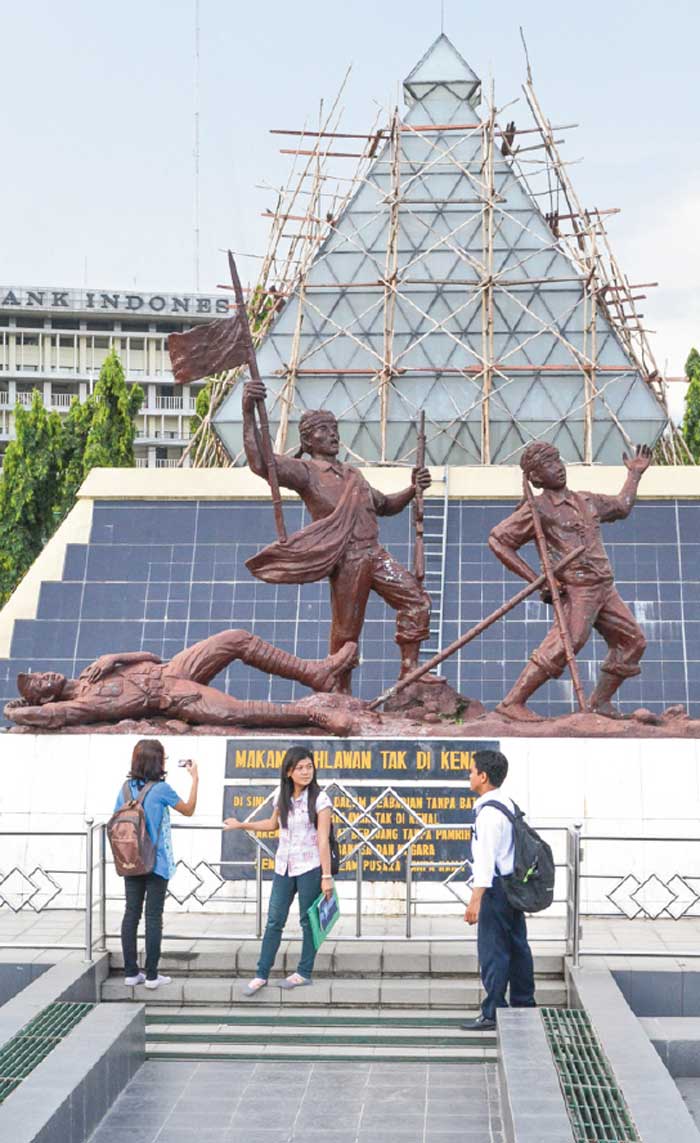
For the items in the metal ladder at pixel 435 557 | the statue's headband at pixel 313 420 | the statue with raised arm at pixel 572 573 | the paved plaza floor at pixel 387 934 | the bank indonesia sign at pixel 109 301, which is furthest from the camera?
the bank indonesia sign at pixel 109 301

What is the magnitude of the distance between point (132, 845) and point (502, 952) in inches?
78.0

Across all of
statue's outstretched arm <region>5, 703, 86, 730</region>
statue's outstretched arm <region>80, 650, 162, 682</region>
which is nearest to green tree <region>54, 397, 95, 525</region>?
statue's outstretched arm <region>80, 650, 162, 682</region>

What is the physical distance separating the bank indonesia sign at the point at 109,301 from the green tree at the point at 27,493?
40370 mm

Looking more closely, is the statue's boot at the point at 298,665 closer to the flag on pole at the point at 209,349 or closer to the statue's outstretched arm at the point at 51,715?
the statue's outstretched arm at the point at 51,715

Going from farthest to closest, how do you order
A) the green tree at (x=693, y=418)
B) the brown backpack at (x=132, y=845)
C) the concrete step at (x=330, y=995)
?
the green tree at (x=693, y=418) < the concrete step at (x=330, y=995) < the brown backpack at (x=132, y=845)

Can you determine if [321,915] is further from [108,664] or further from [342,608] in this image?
[342,608]

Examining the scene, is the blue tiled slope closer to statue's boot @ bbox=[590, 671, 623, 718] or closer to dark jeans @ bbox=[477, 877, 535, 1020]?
statue's boot @ bbox=[590, 671, 623, 718]

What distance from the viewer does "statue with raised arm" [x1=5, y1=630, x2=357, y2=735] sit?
39.1ft

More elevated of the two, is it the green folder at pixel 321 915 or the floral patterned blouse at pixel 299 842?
the floral patterned blouse at pixel 299 842

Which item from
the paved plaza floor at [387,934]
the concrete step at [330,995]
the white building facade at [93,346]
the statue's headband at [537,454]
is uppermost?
the white building facade at [93,346]

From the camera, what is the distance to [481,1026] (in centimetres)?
842

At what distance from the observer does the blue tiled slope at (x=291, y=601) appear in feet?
61.2

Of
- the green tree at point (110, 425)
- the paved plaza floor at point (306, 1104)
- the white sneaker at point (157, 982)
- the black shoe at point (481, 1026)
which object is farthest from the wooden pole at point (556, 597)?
the green tree at point (110, 425)

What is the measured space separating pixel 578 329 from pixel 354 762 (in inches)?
649
